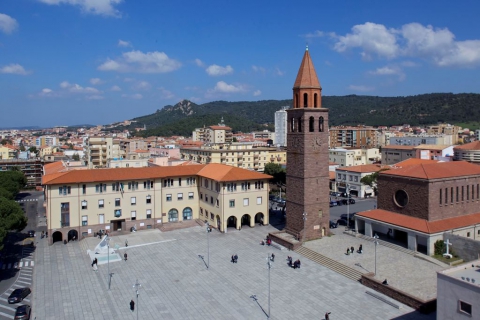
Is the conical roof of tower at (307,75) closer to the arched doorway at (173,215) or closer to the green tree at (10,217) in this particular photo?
the arched doorway at (173,215)

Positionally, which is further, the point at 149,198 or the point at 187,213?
the point at 187,213

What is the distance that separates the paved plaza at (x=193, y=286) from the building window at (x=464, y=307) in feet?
26.2

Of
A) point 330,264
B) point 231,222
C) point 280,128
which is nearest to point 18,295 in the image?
point 330,264

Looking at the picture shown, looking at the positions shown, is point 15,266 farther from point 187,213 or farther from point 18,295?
point 187,213

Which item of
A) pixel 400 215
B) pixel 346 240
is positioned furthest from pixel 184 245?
pixel 400 215

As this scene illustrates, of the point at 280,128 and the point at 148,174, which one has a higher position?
the point at 280,128

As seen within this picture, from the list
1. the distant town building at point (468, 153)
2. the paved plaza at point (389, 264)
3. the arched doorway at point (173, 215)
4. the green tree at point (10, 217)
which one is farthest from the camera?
the distant town building at point (468, 153)

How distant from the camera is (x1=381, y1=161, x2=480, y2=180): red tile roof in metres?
43.5

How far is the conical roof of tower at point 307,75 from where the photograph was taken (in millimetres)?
46375

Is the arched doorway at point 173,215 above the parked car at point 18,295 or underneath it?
above

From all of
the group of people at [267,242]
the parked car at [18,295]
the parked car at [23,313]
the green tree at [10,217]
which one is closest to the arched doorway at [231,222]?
the group of people at [267,242]

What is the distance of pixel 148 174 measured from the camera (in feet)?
176

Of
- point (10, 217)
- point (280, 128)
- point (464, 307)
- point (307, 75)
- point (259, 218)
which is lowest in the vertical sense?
point (259, 218)

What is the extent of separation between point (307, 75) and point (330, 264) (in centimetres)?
2037
